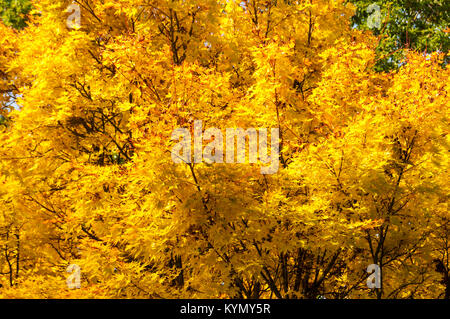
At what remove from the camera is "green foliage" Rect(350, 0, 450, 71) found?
723 inches

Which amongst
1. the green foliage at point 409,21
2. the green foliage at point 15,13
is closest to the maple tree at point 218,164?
the green foliage at point 15,13

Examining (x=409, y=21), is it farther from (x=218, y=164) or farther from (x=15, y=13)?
(x=218, y=164)

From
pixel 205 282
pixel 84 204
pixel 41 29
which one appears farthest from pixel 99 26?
pixel 205 282

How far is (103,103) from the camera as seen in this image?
372 inches

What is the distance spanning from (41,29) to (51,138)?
245 cm

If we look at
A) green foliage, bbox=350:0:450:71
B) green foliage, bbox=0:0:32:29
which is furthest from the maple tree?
green foliage, bbox=350:0:450:71

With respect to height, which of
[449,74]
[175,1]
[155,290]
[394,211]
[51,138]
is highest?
[175,1]

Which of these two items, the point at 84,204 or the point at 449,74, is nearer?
the point at 84,204

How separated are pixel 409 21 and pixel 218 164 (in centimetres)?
1542

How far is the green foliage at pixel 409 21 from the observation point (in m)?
18.4

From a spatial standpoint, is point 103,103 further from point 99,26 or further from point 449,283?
point 449,283

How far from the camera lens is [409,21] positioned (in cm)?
1941

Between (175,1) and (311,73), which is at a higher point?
(175,1)

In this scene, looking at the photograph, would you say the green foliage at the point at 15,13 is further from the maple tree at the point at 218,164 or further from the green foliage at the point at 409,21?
the green foliage at the point at 409,21
